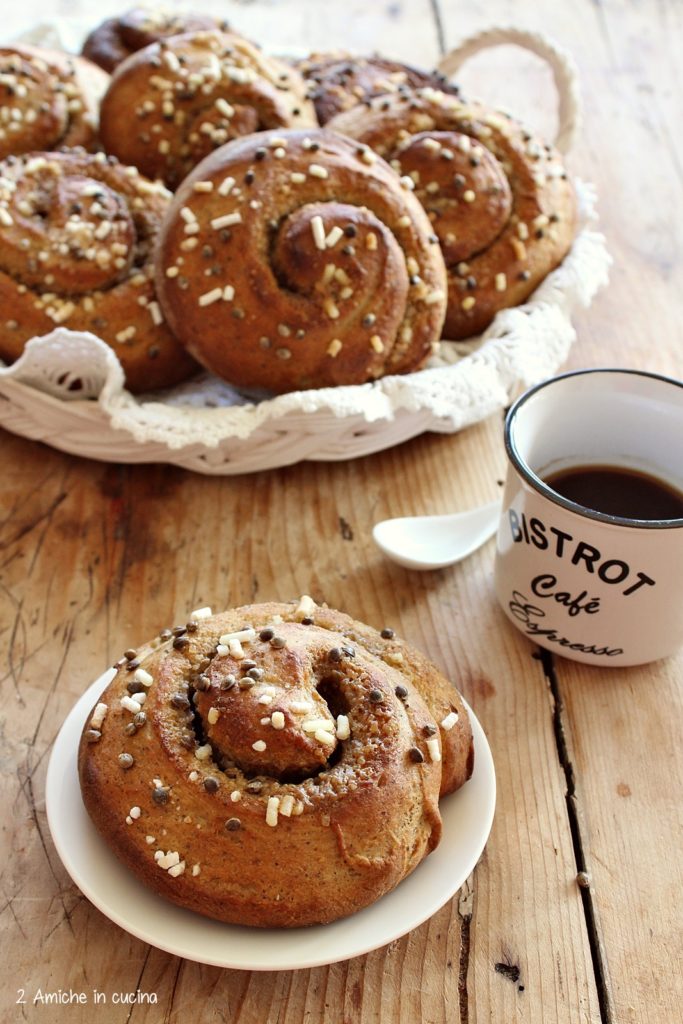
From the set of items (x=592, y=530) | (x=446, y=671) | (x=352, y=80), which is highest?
(x=352, y=80)

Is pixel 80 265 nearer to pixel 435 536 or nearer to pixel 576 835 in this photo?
pixel 435 536

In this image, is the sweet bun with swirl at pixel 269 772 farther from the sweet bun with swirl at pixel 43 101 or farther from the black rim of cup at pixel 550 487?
the sweet bun with swirl at pixel 43 101

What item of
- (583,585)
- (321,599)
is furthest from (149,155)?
(583,585)

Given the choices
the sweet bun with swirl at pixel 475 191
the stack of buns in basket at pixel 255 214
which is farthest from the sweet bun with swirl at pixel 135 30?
the sweet bun with swirl at pixel 475 191

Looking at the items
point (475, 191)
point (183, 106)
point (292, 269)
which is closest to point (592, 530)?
point (292, 269)

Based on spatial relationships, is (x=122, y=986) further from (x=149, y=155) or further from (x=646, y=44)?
(x=646, y=44)
